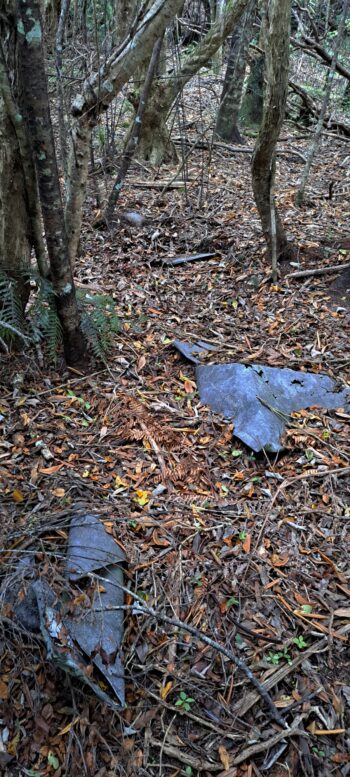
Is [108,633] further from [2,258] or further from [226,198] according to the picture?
[226,198]

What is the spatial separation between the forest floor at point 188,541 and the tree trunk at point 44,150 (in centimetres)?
53

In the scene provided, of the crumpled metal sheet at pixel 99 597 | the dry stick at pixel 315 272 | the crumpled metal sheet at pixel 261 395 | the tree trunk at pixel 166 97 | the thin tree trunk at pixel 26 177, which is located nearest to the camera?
the crumpled metal sheet at pixel 99 597

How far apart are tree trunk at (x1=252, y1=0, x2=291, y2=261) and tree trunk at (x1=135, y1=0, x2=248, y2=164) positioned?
2152mm

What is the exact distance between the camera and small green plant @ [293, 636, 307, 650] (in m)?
2.50

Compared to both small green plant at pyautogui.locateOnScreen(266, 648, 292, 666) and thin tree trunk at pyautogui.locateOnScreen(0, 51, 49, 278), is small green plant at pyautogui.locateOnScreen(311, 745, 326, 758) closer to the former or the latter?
small green plant at pyautogui.locateOnScreen(266, 648, 292, 666)

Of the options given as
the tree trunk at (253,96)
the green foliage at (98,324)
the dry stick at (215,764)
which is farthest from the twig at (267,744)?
the tree trunk at (253,96)

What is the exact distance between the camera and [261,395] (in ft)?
12.1

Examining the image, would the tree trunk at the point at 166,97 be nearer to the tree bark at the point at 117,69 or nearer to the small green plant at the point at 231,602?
the tree bark at the point at 117,69

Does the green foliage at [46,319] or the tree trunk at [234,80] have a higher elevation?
the tree trunk at [234,80]

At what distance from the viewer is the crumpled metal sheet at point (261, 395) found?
3463mm

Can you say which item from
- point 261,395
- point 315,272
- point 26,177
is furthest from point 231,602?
point 315,272

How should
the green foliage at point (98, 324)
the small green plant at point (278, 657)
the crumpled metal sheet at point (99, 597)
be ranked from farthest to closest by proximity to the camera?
the green foliage at point (98, 324)
the small green plant at point (278, 657)
the crumpled metal sheet at point (99, 597)

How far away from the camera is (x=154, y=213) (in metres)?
6.59

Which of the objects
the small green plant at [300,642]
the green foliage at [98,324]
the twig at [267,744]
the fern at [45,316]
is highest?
the fern at [45,316]
